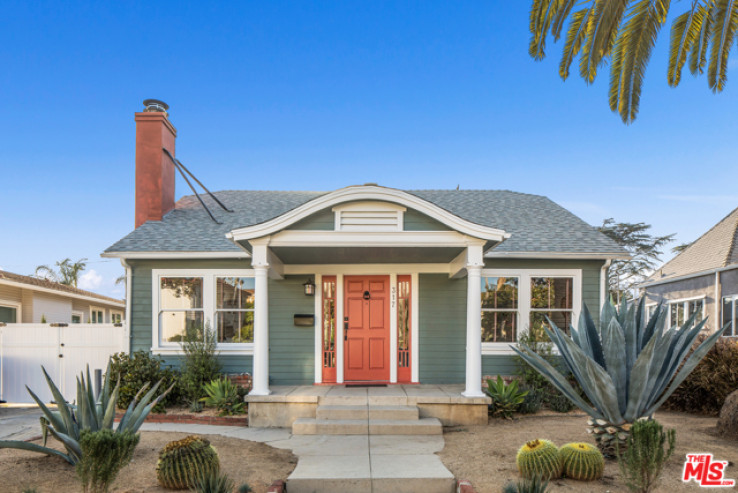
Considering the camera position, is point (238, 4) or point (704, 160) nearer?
point (238, 4)

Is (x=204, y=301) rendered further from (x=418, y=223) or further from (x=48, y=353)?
(x=418, y=223)

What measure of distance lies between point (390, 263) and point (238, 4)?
24.8 ft

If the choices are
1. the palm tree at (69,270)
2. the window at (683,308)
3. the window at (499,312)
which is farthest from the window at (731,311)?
the palm tree at (69,270)

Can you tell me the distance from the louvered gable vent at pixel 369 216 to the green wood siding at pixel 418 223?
99 millimetres

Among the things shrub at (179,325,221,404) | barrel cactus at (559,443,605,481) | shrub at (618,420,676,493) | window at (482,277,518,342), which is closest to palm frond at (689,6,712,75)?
window at (482,277,518,342)

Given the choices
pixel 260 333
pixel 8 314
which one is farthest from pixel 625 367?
pixel 8 314

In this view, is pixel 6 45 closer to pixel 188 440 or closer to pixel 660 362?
pixel 188 440

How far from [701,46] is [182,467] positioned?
25.5ft

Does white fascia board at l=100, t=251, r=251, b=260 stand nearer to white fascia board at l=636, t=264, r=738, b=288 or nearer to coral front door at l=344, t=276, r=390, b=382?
coral front door at l=344, t=276, r=390, b=382

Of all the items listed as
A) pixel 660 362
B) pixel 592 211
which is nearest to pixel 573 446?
pixel 660 362

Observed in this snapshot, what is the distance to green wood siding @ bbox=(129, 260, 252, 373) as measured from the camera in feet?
30.9

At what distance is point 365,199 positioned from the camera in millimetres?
7668

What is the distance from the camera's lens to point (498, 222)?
10.8 m

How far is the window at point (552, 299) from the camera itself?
374 inches
